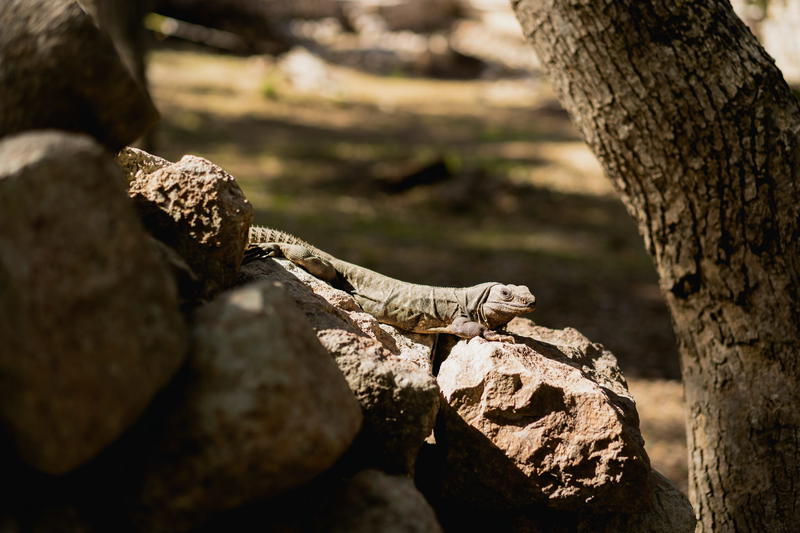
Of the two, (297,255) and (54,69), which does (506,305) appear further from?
(54,69)

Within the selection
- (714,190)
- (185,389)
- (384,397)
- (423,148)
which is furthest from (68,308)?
(423,148)

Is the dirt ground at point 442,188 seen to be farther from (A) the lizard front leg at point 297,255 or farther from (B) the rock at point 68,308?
(B) the rock at point 68,308

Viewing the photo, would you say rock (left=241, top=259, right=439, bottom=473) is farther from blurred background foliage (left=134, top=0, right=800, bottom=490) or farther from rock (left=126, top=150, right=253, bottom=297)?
blurred background foliage (left=134, top=0, right=800, bottom=490)

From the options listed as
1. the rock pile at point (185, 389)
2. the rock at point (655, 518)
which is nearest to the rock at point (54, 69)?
the rock pile at point (185, 389)

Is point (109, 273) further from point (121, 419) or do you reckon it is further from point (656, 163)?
point (656, 163)

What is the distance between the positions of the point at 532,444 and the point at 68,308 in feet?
6.51

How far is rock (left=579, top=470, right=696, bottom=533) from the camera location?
3.52m

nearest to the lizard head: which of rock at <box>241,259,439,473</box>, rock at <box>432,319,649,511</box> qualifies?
rock at <box>432,319,649,511</box>

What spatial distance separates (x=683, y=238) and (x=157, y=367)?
2684 mm

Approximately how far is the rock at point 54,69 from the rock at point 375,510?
1391 mm

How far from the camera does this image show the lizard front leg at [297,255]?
13.0 feet

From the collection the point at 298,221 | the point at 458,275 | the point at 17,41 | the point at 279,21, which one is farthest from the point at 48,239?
the point at 279,21

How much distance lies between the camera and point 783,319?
383 cm

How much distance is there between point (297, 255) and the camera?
3973 millimetres
